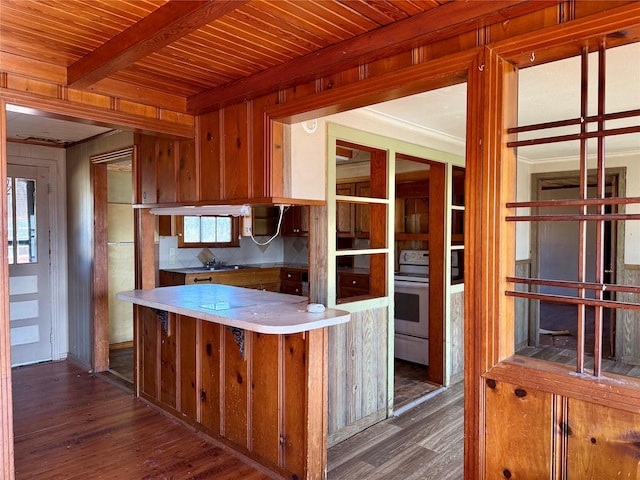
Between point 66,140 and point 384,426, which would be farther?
point 66,140

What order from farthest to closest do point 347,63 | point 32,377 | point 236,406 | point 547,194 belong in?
point 547,194
point 32,377
point 236,406
point 347,63

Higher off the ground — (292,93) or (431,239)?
(292,93)

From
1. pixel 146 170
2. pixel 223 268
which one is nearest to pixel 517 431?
pixel 146 170

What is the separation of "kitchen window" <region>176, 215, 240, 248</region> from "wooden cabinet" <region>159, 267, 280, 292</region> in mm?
488

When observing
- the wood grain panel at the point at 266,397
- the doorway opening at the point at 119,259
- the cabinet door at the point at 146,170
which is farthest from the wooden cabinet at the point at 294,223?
the wood grain panel at the point at 266,397

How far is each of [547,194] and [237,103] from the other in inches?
279

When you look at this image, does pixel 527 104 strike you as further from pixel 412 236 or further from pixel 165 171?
pixel 165 171

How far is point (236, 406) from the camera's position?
277cm

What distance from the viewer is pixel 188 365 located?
3139 millimetres

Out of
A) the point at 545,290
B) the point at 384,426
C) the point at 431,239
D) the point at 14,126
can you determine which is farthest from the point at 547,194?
the point at 14,126

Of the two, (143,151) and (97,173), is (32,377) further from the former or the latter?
(143,151)

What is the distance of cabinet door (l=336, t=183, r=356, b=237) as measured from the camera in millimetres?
5457

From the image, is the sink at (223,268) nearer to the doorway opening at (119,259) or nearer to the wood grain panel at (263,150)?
the doorway opening at (119,259)

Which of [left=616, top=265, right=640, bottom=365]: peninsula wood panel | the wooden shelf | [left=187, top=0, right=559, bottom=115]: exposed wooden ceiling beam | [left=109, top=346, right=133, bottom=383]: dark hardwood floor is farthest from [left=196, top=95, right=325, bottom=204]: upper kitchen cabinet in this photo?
[left=616, top=265, right=640, bottom=365]: peninsula wood panel
